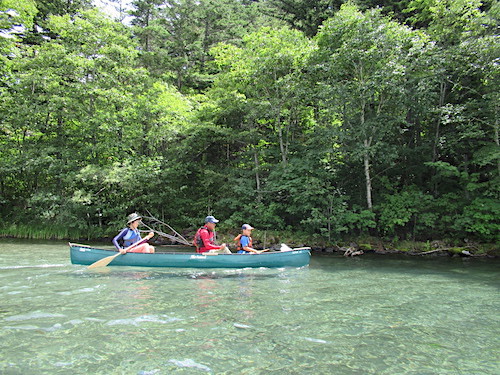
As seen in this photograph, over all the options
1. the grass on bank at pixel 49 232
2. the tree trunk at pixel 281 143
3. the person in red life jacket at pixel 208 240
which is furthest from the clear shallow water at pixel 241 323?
the grass on bank at pixel 49 232

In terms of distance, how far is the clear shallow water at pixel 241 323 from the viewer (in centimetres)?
325

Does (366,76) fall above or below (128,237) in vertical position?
above

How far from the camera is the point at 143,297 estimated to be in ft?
18.7

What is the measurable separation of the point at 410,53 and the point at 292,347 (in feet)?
42.5

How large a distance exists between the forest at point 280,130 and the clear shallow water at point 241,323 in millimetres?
6698

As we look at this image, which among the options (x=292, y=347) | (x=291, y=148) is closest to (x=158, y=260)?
(x=292, y=347)

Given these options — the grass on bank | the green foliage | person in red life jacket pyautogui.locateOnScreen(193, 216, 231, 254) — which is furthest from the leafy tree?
the grass on bank

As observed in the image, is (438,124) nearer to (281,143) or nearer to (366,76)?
(366,76)

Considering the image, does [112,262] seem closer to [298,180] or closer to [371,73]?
[298,180]

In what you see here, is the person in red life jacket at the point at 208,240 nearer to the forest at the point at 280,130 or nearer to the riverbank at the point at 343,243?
the riverbank at the point at 343,243

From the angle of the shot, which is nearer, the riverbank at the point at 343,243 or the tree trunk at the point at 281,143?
the riverbank at the point at 343,243

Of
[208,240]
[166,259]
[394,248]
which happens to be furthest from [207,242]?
[394,248]

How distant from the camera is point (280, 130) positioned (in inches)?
648

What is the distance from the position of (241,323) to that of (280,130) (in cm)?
1295
